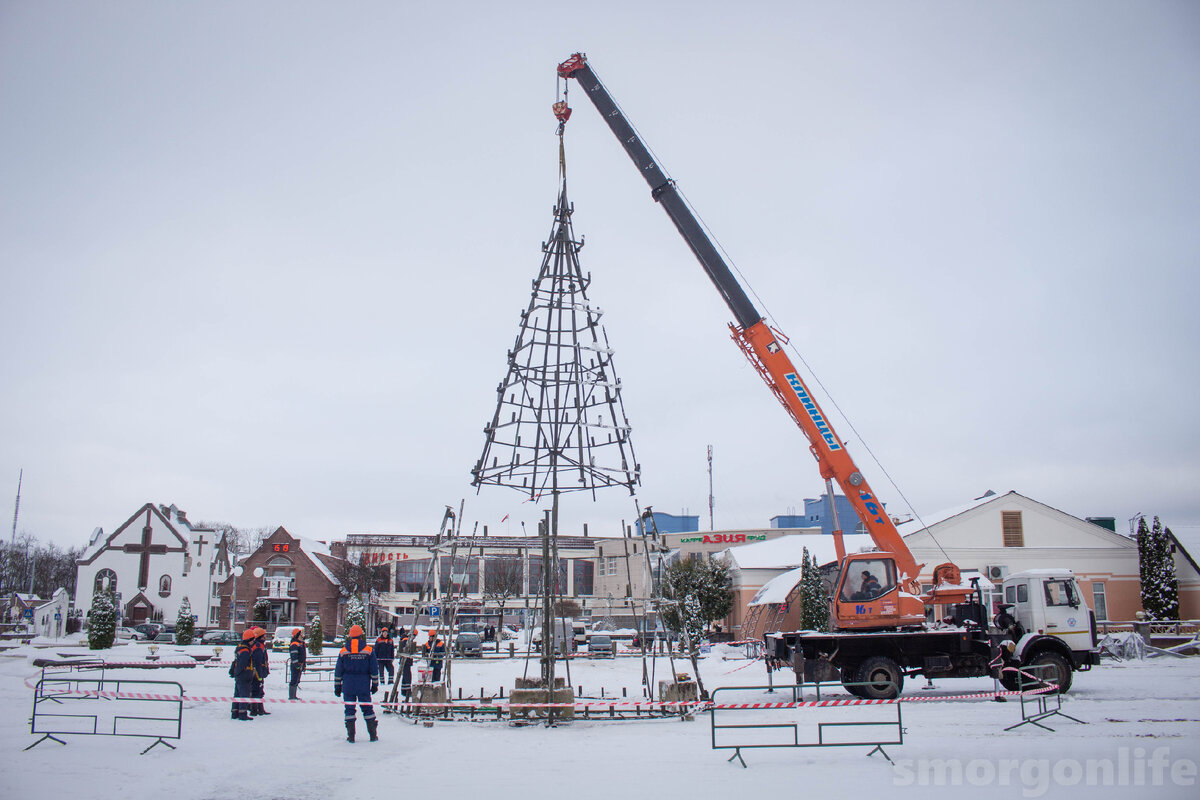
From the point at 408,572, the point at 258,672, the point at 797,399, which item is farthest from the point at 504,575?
the point at 258,672

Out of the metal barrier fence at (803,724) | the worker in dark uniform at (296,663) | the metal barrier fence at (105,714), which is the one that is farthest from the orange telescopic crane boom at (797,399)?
the metal barrier fence at (105,714)

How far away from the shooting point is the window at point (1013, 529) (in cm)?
4072

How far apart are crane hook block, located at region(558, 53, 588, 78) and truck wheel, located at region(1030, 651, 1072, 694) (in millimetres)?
17189

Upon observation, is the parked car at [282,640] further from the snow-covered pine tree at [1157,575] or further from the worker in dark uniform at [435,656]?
the snow-covered pine tree at [1157,575]

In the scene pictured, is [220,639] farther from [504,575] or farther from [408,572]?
[408,572]

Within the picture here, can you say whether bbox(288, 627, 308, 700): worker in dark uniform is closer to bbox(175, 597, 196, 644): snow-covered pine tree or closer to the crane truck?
the crane truck

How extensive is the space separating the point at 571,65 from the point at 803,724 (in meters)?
14.7

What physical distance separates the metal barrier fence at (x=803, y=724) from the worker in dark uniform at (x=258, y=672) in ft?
29.0

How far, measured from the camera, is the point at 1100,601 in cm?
3972

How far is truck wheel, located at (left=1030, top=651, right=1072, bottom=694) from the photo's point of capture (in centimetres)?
1891

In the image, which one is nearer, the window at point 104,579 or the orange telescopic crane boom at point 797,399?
the orange telescopic crane boom at point 797,399

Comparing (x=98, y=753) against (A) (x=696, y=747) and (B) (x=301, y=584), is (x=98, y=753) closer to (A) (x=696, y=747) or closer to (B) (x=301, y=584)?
(A) (x=696, y=747)

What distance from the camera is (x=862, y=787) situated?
31.8 feet

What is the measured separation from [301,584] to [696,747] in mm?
54257
